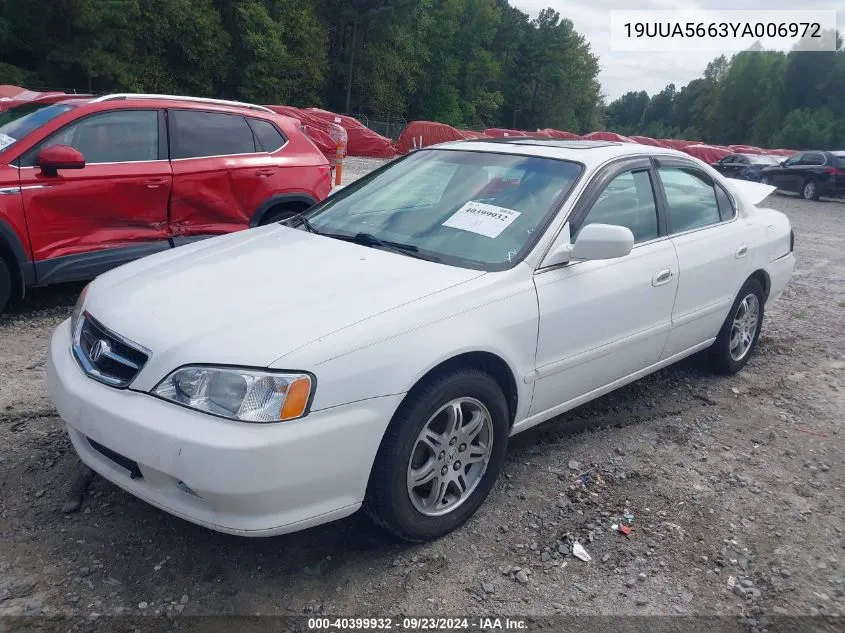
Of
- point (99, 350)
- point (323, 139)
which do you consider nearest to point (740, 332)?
point (99, 350)

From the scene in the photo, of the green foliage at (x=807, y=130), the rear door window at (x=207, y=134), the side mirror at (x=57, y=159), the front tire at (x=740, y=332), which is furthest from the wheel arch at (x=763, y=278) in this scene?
the green foliage at (x=807, y=130)

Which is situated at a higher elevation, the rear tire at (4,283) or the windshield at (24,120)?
the windshield at (24,120)

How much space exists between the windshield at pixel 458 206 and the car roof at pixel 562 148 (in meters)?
0.07

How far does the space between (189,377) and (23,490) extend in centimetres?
128

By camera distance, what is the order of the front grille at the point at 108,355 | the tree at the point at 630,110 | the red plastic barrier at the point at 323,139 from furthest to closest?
the tree at the point at 630,110 < the red plastic barrier at the point at 323,139 < the front grille at the point at 108,355

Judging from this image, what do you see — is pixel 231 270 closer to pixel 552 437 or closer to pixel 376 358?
pixel 376 358

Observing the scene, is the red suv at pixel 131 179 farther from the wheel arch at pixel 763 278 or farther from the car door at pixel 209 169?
the wheel arch at pixel 763 278

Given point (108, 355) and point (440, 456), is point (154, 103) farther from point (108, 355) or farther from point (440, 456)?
point (440, 456)

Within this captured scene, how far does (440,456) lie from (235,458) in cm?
92

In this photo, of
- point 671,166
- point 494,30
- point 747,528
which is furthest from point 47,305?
point 494,30

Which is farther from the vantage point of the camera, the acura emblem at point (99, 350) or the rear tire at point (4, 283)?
the rear tire at point (4, 283)

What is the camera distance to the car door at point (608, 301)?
3.35 meters

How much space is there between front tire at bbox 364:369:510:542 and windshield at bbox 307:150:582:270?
0.61 m

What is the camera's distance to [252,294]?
2916 mm
